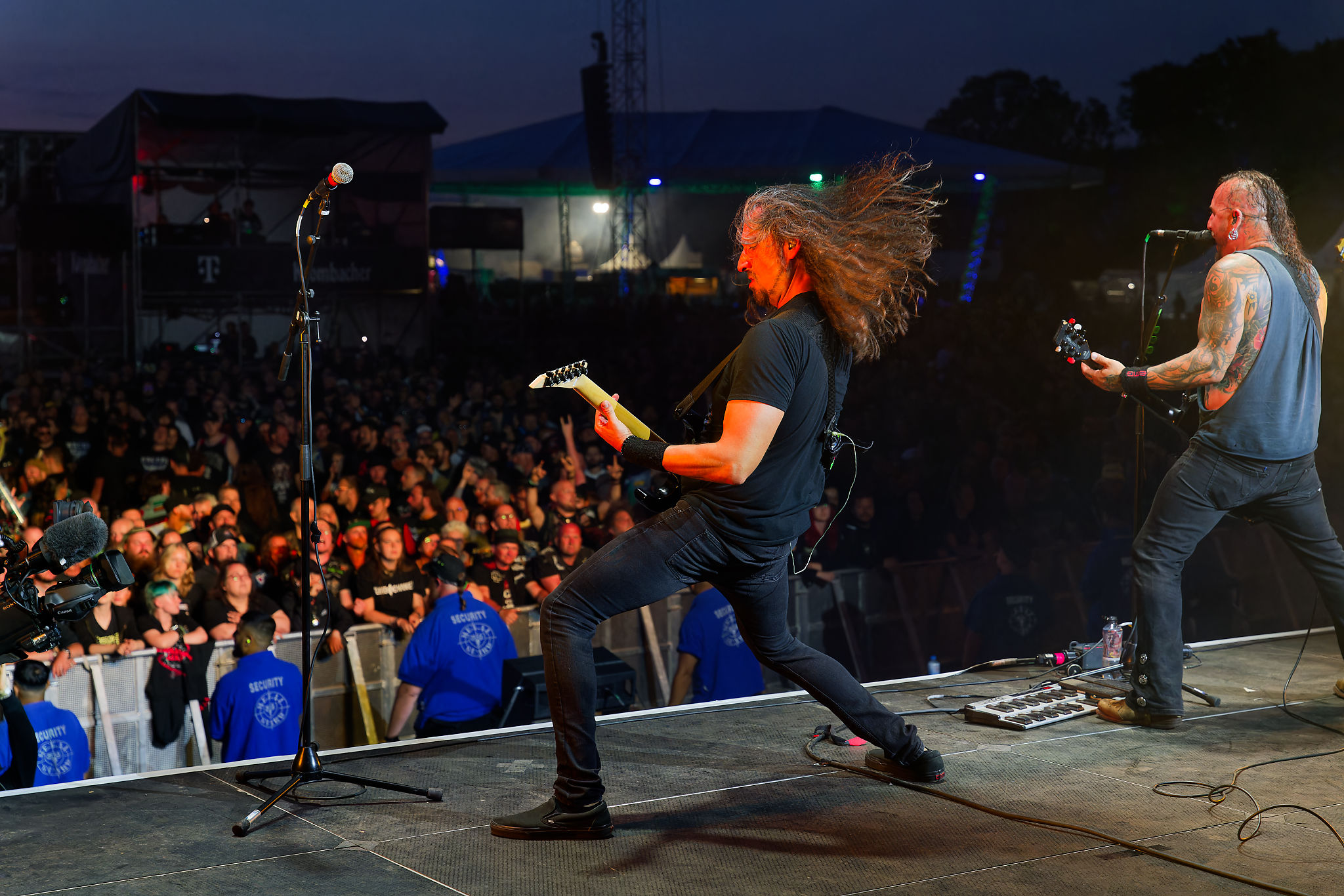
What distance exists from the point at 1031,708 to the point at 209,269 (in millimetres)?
19113

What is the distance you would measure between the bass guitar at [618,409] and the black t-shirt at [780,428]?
0.27ft

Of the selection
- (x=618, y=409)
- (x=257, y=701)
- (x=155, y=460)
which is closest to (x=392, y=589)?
(x=257, y=701)

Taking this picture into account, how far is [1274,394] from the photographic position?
3.88 metres

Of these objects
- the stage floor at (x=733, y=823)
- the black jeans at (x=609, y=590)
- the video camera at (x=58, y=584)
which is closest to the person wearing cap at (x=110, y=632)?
the stage floor at (x=733, y=823)

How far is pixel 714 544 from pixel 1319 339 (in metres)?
2.34

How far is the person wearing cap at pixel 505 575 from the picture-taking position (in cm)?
693

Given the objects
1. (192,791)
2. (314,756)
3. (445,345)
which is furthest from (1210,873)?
(445,345)

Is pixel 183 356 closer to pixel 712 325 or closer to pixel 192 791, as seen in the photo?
pixel 712 325

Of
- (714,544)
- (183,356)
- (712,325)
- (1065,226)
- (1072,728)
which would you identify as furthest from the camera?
(1065,226)

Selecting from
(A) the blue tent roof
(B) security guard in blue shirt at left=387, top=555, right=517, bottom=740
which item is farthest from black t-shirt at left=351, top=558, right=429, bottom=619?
(A) the blue tent roof

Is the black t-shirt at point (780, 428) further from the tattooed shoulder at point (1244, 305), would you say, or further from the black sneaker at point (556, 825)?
the tattooed shoulder at point (1244, 305)

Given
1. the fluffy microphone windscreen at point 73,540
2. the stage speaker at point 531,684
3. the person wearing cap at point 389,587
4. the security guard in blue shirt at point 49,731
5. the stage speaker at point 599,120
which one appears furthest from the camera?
the stage speaker at point 599,120

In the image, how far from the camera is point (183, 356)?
21234 mm

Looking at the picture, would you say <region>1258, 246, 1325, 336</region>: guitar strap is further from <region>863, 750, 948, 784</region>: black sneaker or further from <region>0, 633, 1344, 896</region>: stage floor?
<region>863, 750, 948, 784</region>: black sneaker
